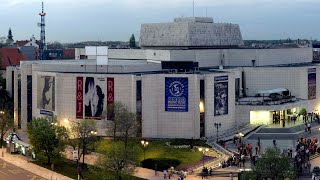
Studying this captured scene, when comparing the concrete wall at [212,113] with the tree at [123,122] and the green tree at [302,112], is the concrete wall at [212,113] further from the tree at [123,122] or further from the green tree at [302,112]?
the green tree at [302,112]

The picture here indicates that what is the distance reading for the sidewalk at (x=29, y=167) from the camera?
49094 millimetres

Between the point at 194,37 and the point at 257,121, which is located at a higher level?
the point at 194,37

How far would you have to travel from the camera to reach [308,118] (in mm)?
72125

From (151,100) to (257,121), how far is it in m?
14.0

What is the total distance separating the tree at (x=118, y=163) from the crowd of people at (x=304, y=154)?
14709 millimetres

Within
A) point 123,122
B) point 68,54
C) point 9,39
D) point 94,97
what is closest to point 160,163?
point 123,122

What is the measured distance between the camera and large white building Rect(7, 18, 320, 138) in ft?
210

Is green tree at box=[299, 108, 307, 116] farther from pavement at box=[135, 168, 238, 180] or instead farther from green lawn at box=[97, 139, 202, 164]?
pavement at box=[135, 168, 238, 180]

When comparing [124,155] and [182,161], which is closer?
[124,155]

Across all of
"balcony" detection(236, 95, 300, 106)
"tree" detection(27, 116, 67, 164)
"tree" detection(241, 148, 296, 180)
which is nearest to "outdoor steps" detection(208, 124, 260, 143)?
"balcony" detection(236, 95, 300, 106)

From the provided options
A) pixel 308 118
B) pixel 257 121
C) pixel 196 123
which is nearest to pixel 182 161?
pixel 196 123

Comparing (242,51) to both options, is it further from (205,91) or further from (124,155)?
(124,155)

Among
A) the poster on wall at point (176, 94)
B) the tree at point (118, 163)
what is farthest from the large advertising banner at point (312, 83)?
the tree at point (118, 163)

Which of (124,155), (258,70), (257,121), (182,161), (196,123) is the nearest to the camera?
(124,155)
